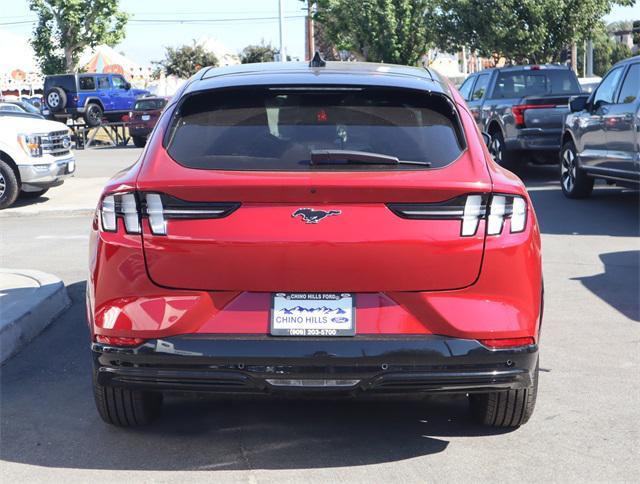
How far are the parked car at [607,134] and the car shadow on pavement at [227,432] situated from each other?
299 inches

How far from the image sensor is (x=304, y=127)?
4711 millimetres

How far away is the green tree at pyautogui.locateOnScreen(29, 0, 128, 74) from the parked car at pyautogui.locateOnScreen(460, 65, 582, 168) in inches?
1662

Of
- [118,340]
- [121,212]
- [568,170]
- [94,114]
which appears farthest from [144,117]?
[118,340]

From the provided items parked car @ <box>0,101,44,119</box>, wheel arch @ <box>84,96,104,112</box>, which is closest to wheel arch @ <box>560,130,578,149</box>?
parked car @ <box>0,101,44,119</box>

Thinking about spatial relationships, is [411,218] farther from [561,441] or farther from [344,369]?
[561,441]

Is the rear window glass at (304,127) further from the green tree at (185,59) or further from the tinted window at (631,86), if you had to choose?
the green tree at (185,59)

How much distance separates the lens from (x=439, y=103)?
483 cm

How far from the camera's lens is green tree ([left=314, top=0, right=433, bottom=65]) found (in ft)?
154

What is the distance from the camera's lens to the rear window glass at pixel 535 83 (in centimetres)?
1842

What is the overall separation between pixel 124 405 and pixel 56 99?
3732 centimetres

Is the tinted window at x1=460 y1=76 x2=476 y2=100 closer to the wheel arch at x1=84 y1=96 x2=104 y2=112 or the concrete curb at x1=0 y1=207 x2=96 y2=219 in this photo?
the concrete curb at x1=0 y1=207 x2=96 y2=219

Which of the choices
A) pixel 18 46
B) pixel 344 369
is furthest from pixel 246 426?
pixel 18 46

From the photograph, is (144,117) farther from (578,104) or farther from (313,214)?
(313,214)

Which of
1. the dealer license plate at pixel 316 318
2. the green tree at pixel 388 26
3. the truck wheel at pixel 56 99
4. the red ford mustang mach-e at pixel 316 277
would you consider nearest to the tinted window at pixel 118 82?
the truck wheel at pixel 56 99
